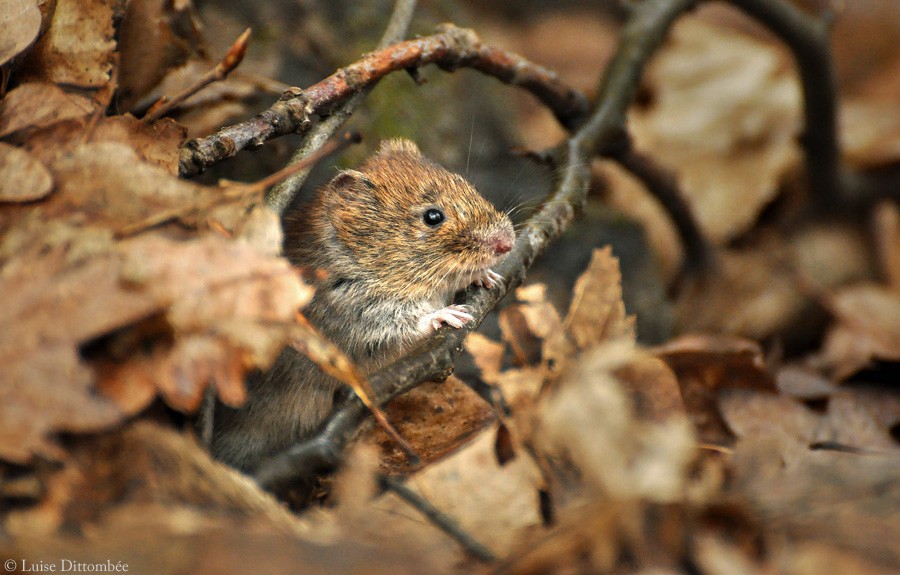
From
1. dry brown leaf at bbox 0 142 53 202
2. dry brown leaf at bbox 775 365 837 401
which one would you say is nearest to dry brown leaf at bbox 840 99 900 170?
dry brown leaf at bbox 775 365 837 401

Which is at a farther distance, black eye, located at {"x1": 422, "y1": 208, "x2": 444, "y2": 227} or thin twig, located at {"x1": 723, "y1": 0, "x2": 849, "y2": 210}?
thin twig, located at {"x1": 723, "y1": 0, "x2": 849, "y2": 210}

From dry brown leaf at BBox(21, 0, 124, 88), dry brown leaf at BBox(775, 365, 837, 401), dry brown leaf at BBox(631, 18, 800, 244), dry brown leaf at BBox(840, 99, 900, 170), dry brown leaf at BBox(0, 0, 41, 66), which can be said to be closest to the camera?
dry brown leaf at BBox(0, 0, 41, 66)

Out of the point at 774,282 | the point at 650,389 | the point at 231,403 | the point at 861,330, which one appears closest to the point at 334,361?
the point at 231,403

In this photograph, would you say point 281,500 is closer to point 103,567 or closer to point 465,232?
point 103,567

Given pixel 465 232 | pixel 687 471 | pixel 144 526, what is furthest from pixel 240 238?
pixel 465 232

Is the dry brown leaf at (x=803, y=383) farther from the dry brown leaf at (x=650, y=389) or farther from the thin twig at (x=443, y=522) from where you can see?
the thin twig at (x=443, y=522)

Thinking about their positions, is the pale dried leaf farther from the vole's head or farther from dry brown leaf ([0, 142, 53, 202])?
the vole's head

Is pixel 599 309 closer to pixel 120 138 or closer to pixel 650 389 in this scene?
pixel 650 389
